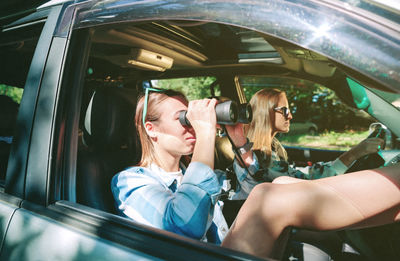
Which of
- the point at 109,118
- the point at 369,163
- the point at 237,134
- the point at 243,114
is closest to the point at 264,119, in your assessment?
the point at 237,134

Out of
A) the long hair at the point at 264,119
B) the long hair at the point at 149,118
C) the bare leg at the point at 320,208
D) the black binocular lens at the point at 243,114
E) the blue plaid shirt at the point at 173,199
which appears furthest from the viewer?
the long hair at the point at 264,119

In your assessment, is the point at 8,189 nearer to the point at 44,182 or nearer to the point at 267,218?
the point at 44,182

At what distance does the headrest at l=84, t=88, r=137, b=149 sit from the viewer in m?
1.54

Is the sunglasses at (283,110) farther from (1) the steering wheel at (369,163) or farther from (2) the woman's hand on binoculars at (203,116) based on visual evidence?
(2) the woman's hand on binoculars at (203,116)

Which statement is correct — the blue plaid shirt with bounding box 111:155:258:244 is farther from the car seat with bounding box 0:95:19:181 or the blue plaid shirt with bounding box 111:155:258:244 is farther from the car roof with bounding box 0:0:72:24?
the car seat with bounding box 0:95:19:181

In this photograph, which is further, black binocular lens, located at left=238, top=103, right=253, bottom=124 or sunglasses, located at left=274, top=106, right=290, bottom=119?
sunglasses, located at left=274, top=106, right=290, bottom=119

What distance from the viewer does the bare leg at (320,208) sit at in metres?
0.88

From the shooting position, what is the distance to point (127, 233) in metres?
0.90

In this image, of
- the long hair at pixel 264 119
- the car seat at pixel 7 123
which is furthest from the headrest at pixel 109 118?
the long hair at pixel 264 119

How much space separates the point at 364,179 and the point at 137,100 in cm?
126

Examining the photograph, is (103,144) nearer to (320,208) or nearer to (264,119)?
(320,208)

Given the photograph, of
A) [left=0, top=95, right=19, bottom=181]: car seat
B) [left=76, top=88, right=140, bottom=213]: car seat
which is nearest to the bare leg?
[left=76, top=88, right=140, bottom=213]: car seat

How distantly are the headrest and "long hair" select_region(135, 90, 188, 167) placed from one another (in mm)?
60

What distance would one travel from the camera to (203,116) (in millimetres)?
1254
